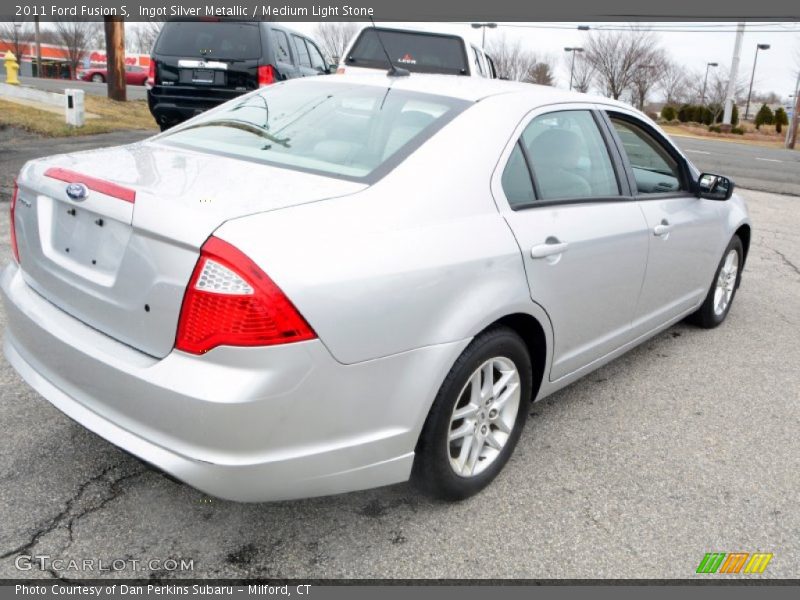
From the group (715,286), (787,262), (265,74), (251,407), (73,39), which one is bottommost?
(787,262)

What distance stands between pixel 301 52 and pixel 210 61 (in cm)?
215

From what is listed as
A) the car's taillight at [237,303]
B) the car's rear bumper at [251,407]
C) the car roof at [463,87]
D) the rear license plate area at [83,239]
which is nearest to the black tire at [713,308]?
the car roof at [463,87]

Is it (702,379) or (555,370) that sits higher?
(555,370)

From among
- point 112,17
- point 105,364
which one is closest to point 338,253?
point 105,364

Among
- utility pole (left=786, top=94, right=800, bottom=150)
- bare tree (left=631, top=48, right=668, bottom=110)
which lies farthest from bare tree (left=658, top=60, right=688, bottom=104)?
utility pole (left=786, top=94, right=800, bottom=150)

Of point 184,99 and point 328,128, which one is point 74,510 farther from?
point 184,99

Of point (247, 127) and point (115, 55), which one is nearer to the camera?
point (247, 127)

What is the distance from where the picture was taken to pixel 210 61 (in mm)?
10539

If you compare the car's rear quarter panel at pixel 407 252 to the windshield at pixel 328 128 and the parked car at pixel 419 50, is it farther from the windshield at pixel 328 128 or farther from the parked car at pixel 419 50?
the parked car at pixel 419 50

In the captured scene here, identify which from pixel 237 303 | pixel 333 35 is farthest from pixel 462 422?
pixel 333 35

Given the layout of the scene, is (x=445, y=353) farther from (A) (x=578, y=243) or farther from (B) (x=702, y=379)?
(B) (x=702, y=379)

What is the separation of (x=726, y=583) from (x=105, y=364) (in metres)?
2.16

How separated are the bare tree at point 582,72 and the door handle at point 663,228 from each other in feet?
177

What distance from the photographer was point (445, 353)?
96.0 inches
